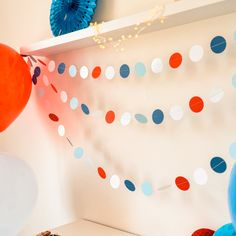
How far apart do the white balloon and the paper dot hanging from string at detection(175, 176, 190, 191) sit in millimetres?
554

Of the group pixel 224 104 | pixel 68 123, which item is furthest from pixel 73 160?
pixel 224 104

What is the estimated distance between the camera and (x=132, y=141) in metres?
1.27

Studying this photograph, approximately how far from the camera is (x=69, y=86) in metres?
1.47

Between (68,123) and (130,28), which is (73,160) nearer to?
(68,123)

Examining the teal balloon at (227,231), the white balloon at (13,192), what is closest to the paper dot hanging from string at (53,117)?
the white balloon at (13,192)

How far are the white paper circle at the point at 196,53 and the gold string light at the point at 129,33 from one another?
13 centimetres

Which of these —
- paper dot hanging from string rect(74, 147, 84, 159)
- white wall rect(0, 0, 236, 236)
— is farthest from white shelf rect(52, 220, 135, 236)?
paper dot hanging from string rect(74, 147, 84, 159)

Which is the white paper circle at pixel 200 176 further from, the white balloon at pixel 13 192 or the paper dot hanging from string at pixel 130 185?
the white balloon at pixel 13 192

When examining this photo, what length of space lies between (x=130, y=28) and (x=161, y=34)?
0.39 ft

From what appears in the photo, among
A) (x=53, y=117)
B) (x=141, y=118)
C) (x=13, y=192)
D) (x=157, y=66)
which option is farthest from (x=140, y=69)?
(x=13, y=192)

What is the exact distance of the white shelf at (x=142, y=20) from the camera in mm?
901

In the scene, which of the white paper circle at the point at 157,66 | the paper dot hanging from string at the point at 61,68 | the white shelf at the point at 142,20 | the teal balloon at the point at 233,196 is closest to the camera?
the teal balloon at the point at 233,196

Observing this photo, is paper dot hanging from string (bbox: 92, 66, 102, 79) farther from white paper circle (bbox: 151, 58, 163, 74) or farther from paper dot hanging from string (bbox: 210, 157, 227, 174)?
paper dot hanging from string (bbox: 210, 157, 227, 174)

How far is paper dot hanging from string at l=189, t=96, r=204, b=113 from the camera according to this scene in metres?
1.04
